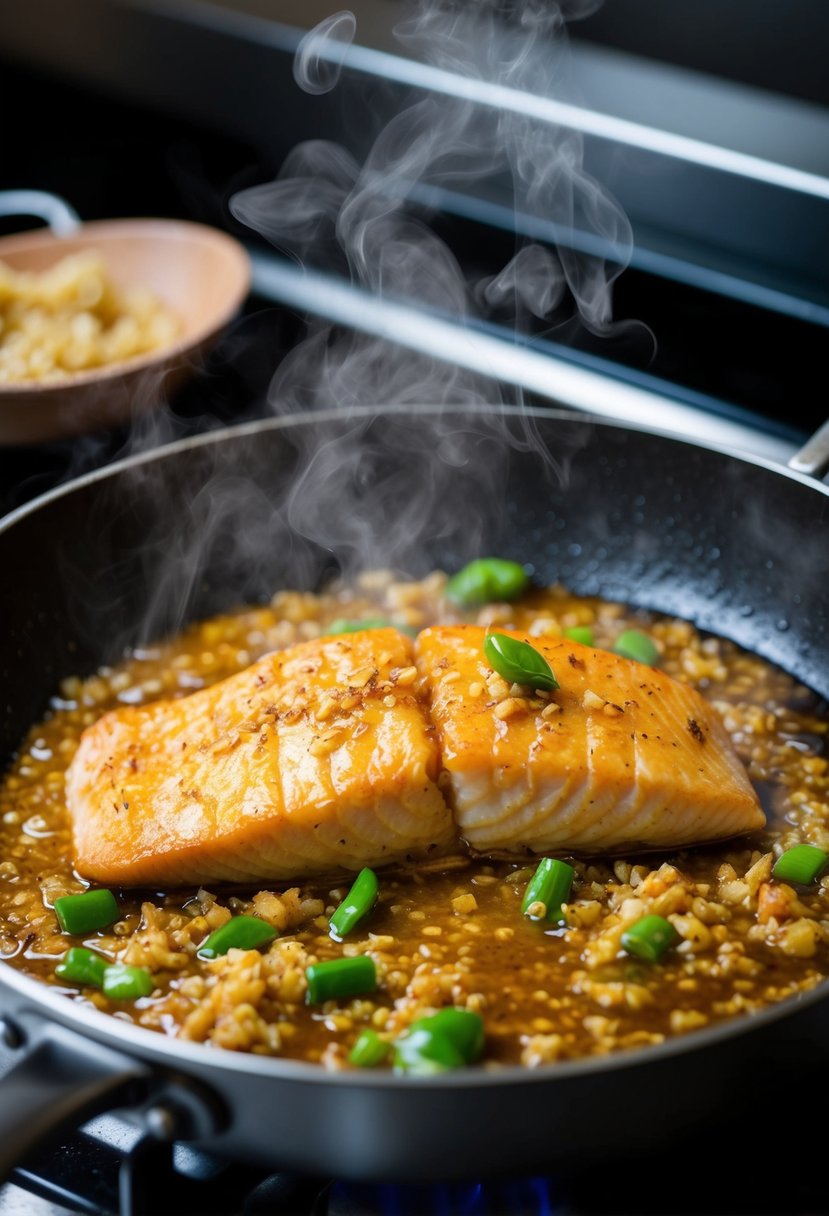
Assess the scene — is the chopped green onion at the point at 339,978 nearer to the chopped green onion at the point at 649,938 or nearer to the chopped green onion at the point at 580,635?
the chopped green onion at the point at 649,938

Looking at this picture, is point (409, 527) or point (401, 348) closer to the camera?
point (409, 527)

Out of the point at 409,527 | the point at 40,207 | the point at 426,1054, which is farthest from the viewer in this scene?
the point at 40,207

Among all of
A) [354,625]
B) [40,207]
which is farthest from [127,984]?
[40,207]

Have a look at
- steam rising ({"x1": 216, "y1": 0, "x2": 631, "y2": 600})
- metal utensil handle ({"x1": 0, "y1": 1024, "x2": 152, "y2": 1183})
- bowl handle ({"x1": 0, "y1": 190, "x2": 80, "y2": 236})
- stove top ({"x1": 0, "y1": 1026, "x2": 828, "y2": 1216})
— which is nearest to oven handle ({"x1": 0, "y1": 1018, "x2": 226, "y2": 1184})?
metal utensil handle ({"x1": 0, "y1": 1024, "x2": 152, "y2": 1183})

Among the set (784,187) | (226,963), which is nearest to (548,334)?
(784,187)

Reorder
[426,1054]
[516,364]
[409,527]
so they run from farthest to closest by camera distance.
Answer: [516,364] < [409,527] < [426,1054]

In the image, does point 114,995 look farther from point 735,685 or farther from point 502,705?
point 735,685

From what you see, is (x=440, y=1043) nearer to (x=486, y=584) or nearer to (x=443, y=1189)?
(x=443, y=1189)

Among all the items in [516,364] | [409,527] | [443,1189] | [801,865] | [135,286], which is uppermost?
[135,286]

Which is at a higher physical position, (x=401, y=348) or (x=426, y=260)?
(x=426, y=260)
